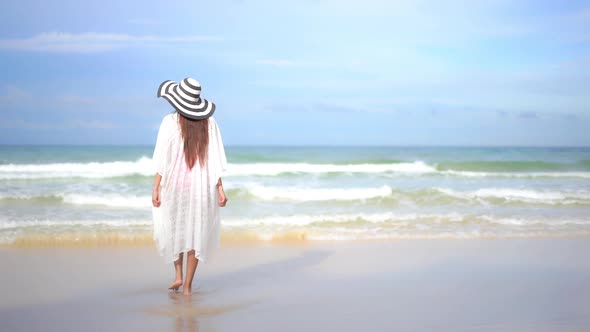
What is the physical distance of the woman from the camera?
14.8 ft

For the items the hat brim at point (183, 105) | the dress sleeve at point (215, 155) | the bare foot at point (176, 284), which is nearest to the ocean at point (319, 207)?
the bare foot at point (176, 284)

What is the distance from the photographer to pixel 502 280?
209 inches

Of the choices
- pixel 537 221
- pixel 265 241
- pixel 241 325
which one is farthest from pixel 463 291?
pixel 537 221

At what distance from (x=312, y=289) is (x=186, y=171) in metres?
1.35

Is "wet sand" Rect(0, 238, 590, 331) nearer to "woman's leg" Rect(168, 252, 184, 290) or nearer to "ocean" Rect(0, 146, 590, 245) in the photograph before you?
"woman's leg" Rect(168, 252, 184, 290)

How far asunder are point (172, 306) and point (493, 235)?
15.1 ft

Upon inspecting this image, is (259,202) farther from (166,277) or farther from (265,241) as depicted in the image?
(166,277)

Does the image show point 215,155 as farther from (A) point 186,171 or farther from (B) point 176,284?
(B) point 176,284

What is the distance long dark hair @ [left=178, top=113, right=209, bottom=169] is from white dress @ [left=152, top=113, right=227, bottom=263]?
0.03 metres

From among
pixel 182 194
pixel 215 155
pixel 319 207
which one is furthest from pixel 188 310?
pixel 319 207

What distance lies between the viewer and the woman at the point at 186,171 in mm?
4508

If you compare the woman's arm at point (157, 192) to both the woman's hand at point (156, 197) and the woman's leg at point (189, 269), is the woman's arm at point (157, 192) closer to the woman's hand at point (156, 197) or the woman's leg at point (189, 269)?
the woman's hand at point (156, 197)

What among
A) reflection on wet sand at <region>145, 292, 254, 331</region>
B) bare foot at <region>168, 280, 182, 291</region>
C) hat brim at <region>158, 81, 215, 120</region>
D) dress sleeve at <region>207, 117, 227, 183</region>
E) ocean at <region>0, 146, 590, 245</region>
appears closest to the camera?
reflection on wet sand at <region>145, 292, 254, 331</region>

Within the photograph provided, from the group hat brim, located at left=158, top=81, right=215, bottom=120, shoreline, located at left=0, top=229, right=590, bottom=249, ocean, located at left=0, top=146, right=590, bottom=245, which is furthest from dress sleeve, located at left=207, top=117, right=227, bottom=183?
ocean, located at left=0, top=146, right=590, bottom=245
